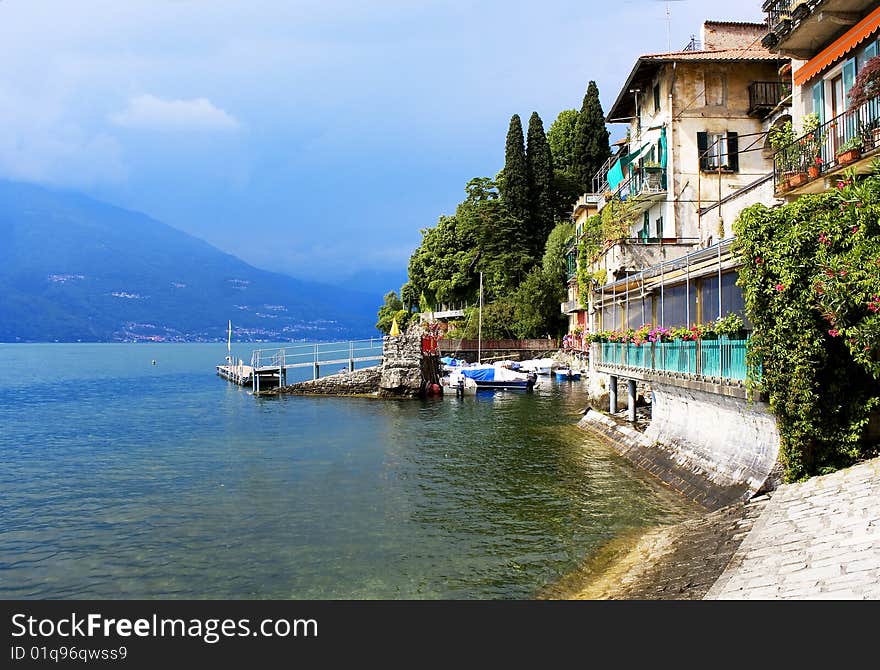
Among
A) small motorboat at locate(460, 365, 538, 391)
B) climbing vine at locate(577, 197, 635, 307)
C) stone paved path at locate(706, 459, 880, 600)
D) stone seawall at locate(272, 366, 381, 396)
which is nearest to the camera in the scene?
stone paved path at locate(706, 459, 880, 600)

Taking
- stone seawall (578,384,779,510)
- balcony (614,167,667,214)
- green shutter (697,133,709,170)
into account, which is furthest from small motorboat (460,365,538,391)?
Result: stone seawall (578,384,779,510)

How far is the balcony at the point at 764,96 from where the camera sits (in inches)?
1299

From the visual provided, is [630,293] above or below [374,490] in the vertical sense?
above

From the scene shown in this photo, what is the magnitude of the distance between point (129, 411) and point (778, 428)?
133 feet

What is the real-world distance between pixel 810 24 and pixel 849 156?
3.66 m

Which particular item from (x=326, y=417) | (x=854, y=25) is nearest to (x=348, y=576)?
(x=854, y=25)

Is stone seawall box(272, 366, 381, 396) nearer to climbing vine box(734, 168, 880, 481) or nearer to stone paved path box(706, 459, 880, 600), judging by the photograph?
climbing vine box(734, 168, 880, 481)

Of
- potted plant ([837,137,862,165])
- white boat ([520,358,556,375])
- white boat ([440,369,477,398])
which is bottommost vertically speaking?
white boat ([440,369,477,398])

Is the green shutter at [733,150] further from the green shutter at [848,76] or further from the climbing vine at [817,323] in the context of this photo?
the climbing vine at [817,323]

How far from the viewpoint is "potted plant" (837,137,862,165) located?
14.5m

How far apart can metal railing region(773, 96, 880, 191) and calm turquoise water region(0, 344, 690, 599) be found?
27.5ft

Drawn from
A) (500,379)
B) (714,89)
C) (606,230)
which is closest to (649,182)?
(606,230)

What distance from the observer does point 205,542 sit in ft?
47.1
